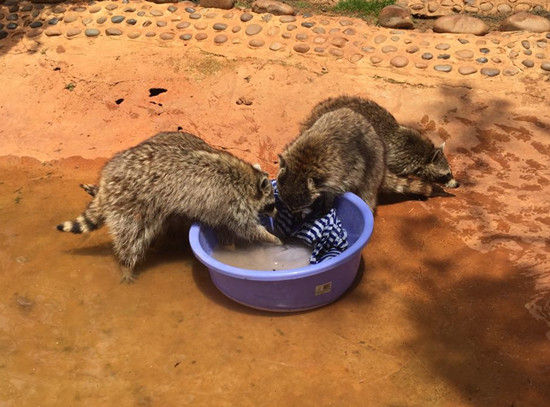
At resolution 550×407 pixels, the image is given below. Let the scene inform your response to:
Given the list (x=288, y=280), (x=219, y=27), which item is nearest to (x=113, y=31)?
(x=219, y=27)

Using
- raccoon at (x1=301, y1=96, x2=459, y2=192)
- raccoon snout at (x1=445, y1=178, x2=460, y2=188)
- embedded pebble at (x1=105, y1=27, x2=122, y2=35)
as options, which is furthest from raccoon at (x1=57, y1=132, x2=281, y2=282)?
embedded pebble at (x1=105, y1=27, x2=122, y2=35)

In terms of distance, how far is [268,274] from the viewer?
13.5ft

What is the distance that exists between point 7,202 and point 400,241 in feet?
13.7

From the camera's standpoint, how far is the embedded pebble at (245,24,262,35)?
7855mm

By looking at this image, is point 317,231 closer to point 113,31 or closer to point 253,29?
point 253,29

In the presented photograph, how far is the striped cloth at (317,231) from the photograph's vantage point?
4.89 m

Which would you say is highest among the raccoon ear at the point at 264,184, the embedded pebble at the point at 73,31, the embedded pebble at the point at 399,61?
the embedded pebble at the point at 399,61

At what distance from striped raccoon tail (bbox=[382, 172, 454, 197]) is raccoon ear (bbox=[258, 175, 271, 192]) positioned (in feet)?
5.34

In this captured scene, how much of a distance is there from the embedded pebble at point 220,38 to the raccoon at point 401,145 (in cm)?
218

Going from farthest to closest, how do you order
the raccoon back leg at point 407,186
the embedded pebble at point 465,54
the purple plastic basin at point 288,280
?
the embedded pebble at point 465,54, the raccoon back leg at point 407,186, the purple plastic basin at point 288,280

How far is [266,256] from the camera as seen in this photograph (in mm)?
5172

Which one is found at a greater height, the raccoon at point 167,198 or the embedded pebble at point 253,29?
the embedded pebble at point 253,29

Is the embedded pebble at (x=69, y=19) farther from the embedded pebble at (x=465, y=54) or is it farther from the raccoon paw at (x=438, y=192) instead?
the raccoon paw at (x=438, y=192)

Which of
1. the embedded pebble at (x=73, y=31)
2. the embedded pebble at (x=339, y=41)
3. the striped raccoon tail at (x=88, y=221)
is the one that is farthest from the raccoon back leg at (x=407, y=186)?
the embedded pebble at (x=73, y=31)
